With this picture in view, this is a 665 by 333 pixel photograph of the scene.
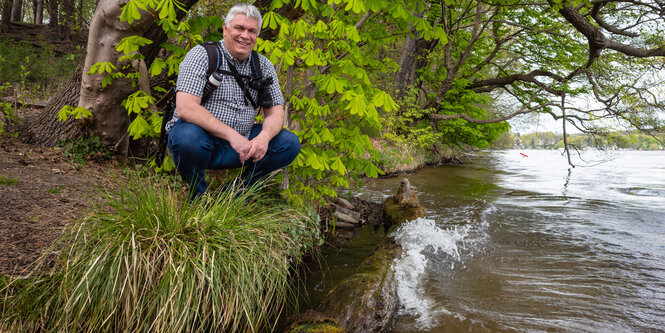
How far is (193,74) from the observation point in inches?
104

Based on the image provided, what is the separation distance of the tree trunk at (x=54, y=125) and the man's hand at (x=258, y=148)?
3.81 meters

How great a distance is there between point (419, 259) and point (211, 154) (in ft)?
8.10

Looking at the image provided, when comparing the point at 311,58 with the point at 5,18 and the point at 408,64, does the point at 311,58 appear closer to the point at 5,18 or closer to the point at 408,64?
the point at 408,64

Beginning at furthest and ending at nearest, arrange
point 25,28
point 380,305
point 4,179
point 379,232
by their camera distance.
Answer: point 25,28 < point 379,232 < point 4,179 < point 380,305

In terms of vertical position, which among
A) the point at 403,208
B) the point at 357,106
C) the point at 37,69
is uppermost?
the point at 37,69

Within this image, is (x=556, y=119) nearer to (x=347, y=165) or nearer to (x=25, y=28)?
(x=347, y=165)

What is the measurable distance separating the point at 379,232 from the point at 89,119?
4.31m

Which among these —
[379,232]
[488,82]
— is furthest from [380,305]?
[488,82]

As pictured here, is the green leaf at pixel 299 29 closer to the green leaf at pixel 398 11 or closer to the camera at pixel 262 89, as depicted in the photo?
the camera at pixel 262 89

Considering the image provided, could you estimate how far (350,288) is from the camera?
297 centimetres

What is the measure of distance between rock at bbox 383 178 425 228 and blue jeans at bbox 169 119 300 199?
8.85ft

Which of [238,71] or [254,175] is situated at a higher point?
[238,71]

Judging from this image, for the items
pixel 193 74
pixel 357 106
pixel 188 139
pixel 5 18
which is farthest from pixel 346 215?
pixel 5 18

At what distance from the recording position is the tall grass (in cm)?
201
